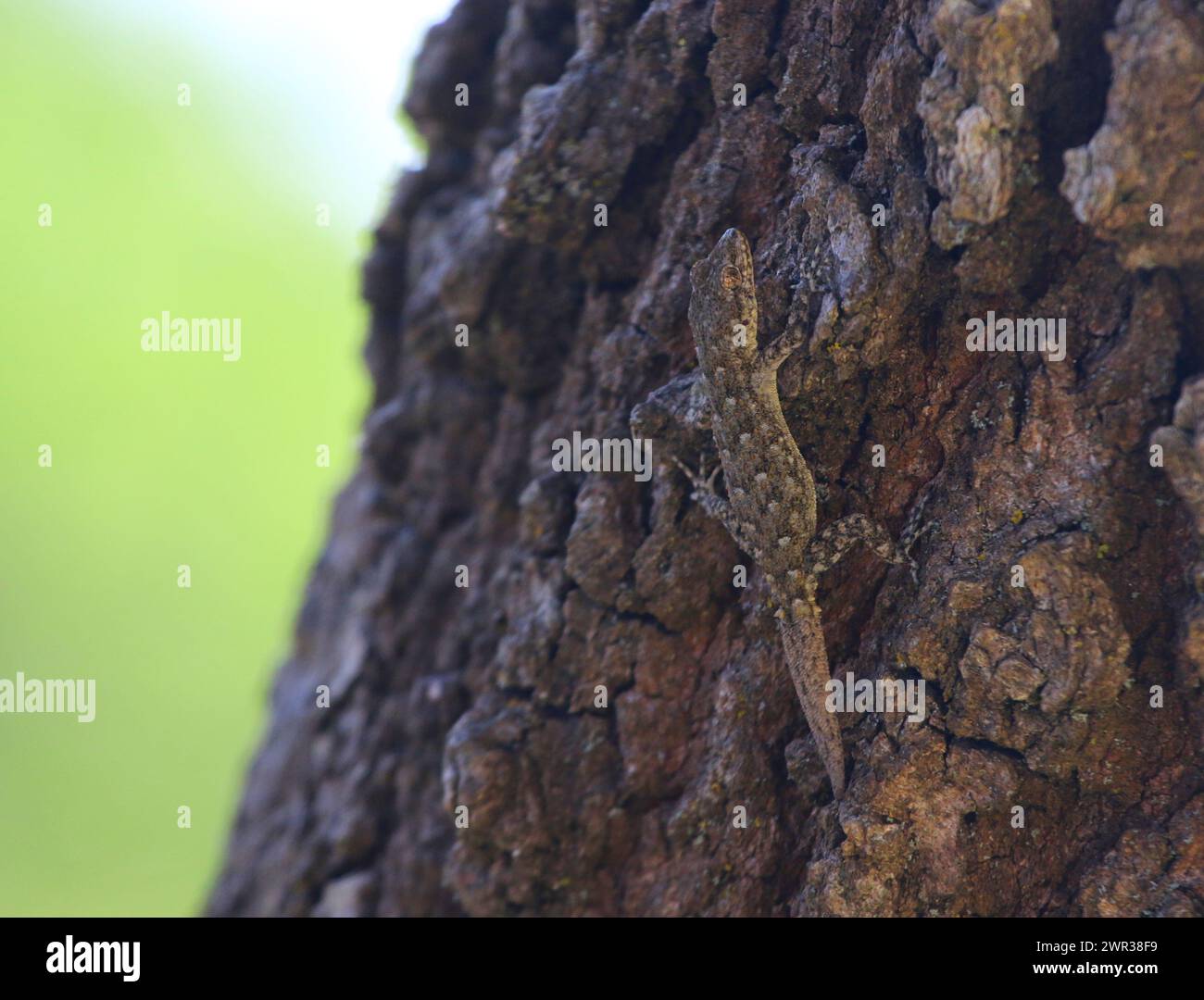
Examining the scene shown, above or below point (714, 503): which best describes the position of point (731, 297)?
above

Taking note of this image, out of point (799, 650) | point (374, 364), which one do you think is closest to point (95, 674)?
point (374, 364)

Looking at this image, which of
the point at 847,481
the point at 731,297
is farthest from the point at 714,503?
the point at 731,297

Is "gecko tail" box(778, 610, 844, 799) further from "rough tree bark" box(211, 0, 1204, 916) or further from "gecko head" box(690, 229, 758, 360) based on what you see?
"gecko head" box(690, 229, 758, 360)

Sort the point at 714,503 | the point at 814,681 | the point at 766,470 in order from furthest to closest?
the point at 714,503 → the point at 766,470 → the point at 814,681

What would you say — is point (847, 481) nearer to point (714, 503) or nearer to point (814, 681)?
point (714, 503)

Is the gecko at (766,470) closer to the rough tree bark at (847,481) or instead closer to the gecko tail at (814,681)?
the gecko tail at (814,681)
